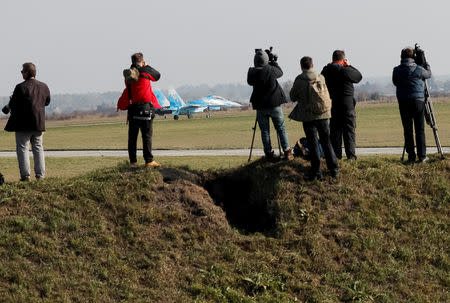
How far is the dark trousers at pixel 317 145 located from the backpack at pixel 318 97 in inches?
9.1

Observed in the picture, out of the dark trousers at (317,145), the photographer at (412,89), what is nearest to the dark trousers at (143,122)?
the dark trousers at (317,145)

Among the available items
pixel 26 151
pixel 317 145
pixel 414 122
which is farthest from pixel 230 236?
pixel 414 122

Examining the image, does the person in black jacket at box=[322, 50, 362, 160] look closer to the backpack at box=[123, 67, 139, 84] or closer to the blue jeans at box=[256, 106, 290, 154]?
the blue jeans at box=[256, 106, 290, 154]

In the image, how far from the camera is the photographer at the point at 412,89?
1100cm

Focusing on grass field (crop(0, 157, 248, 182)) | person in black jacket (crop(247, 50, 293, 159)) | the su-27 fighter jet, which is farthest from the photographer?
the su-27 fighter jet

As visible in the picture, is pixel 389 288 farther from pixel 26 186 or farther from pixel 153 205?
pixel 26 186

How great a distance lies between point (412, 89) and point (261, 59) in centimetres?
316

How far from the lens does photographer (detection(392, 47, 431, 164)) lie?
36.1 ft

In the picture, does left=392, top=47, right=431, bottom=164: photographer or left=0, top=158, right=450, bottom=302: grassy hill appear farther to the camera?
left=392, top=47, right=431, bottom=164: photographer

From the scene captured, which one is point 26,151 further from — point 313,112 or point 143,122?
point 313,112

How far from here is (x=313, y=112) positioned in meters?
9.82

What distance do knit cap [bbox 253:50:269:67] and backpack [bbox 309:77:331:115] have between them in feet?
3.88

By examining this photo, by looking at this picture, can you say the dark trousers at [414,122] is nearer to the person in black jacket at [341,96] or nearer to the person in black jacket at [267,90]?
the person in black jacket at [341,96]

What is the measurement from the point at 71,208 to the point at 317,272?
155 inches
